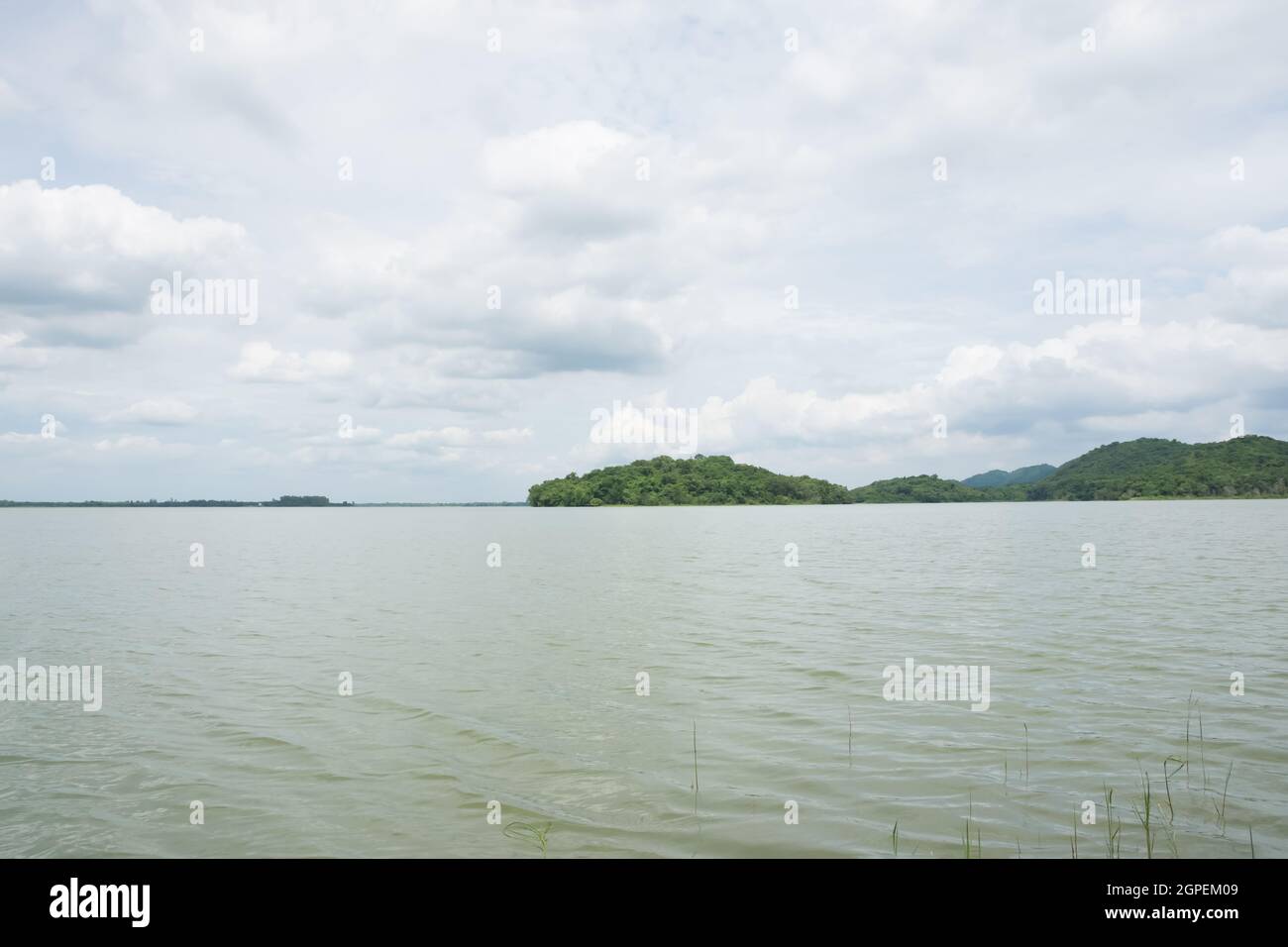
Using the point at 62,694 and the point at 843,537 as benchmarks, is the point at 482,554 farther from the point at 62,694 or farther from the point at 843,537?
the point at 62,694

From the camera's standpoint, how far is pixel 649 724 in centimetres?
1370

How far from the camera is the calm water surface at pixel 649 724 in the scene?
30.3 ft

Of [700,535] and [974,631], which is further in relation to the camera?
[700,535]

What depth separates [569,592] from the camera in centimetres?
3278

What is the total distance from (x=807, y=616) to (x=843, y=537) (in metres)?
45.1

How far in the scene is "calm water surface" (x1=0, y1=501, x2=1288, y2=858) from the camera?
9.23m

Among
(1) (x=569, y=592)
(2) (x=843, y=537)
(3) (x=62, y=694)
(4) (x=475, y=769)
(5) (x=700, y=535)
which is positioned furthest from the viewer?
(5) (x=700, y=535)

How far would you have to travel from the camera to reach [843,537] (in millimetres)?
68375
